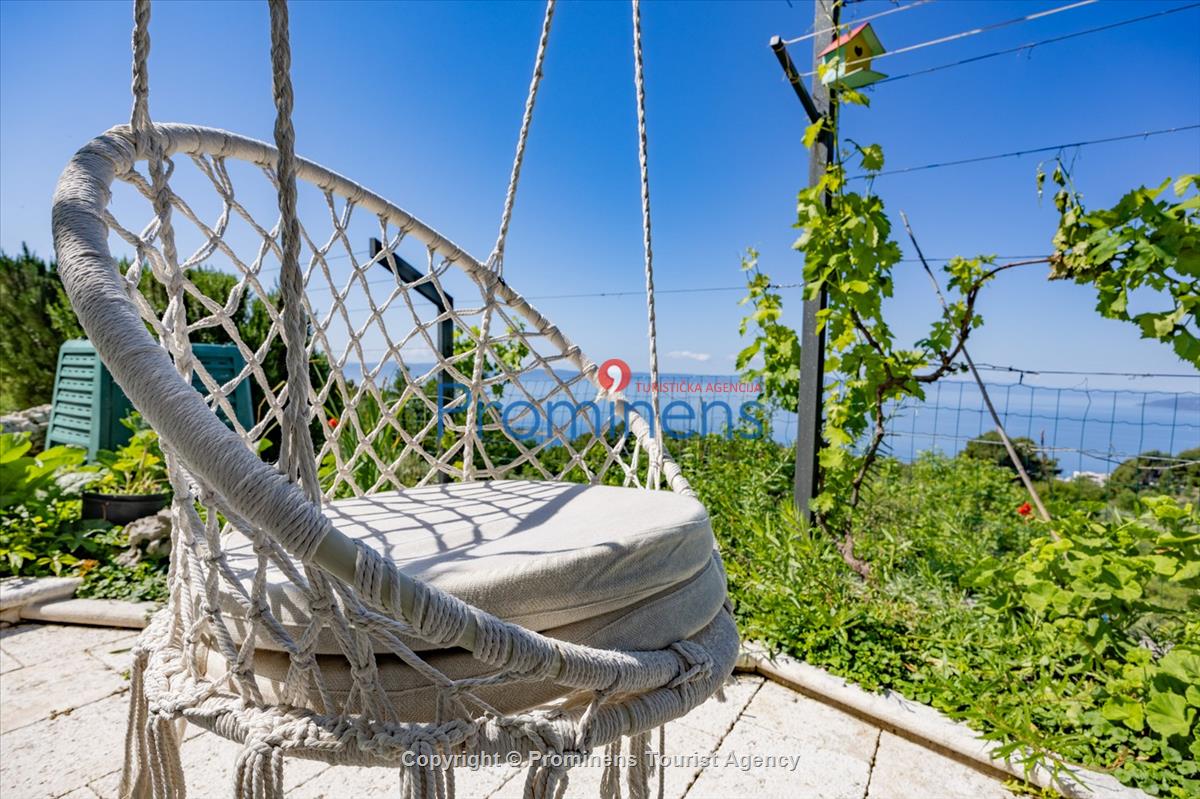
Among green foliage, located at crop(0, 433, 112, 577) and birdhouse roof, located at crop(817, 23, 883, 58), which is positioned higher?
birdhouse roof, located at crop(817, 23, 883, 58)

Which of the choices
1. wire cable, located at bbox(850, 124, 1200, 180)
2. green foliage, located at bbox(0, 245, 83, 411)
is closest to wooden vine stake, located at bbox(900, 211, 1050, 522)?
wire cable, located at bbox(850, 124, 1200, 180)

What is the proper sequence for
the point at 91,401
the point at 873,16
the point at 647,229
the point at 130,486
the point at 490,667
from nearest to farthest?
the point at 490,667 < the point at 647,229 < the point at 873,16 < the point at 130,486 < the point at 91,401

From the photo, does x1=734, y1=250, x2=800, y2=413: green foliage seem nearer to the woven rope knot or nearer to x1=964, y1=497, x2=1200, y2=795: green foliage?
x1=964, y1=497, x2=1200, y2=795: green foliage

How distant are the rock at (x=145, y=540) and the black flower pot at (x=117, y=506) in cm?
19

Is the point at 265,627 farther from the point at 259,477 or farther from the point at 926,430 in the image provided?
the point at 926,430

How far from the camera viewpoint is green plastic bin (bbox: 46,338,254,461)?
3379 mm

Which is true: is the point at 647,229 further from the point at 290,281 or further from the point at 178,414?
the point at 178,414

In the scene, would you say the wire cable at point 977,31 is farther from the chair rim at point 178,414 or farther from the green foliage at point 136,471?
the green foliage at point 136,471

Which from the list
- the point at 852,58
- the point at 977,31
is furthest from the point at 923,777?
the point at 977,31

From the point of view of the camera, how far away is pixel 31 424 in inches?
176

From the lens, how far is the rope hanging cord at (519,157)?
146cm

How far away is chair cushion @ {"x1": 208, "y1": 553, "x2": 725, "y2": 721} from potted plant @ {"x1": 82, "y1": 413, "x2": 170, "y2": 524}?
8.72 ft

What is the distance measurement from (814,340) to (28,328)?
20.4ft

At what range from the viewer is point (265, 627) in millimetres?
665
